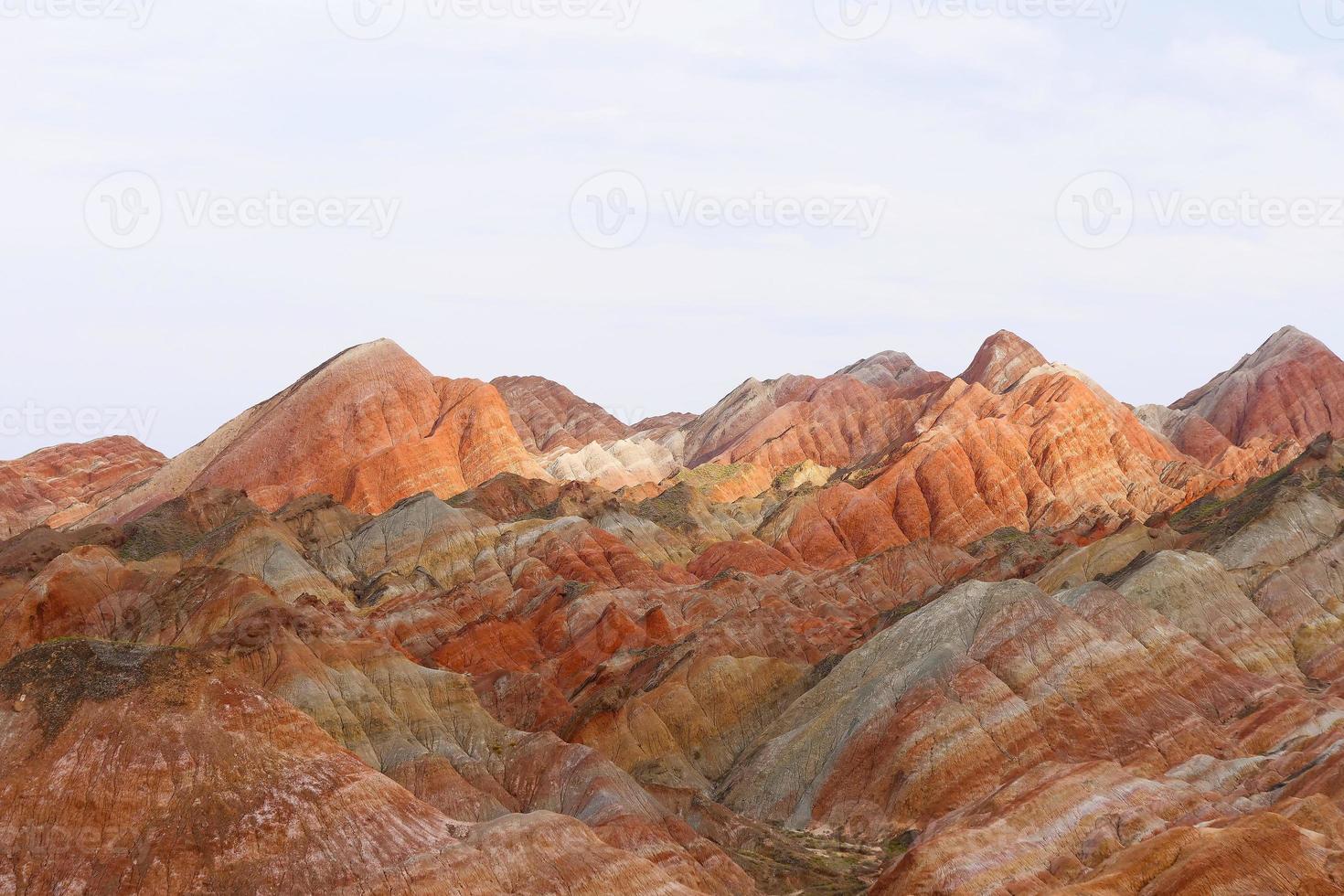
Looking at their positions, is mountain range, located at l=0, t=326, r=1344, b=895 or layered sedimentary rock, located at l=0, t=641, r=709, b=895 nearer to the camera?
layered sedimentary rock, located at l=0, t=641, r=709, b=895

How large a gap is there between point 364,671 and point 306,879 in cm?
5135

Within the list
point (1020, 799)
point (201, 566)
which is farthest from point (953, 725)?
point (201, 566)

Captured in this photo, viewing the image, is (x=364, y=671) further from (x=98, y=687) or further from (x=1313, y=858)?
(x=1313, y=858)

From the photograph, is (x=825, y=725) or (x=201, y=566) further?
(x=201, y=566)

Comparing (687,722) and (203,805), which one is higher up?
(203,805)

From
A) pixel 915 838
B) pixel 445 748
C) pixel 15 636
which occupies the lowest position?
pixel 915 838

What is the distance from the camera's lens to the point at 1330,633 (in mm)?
136875

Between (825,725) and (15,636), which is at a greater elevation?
(15,636)

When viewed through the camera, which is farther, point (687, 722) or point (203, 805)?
point (687, 722)

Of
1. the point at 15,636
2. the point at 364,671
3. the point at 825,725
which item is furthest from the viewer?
the point at 15,636

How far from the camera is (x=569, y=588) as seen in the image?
589 feet

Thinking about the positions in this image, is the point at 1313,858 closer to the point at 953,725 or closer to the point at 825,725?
the point at 953,725

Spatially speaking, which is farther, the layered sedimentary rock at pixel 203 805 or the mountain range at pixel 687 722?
the mountain range at pixel 687 722

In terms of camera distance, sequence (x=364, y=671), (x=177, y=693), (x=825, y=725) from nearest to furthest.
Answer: (x=177, y=693), (x=364, y=671), (x=825, y=725)
